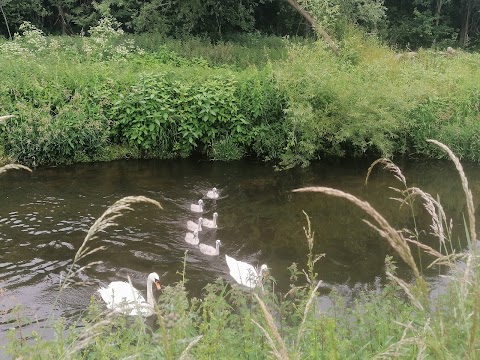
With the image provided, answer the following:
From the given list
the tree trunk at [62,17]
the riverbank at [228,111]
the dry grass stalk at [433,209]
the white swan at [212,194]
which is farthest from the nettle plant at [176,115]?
the tree trunk at [62,17]

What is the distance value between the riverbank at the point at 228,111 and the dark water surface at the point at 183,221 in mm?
492

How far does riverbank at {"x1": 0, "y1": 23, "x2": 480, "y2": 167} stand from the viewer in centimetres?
1123

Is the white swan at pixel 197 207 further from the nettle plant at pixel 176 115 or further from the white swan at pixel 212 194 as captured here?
the nettle plant at pixel 176 115

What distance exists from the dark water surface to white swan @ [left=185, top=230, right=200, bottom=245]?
0.35 ft

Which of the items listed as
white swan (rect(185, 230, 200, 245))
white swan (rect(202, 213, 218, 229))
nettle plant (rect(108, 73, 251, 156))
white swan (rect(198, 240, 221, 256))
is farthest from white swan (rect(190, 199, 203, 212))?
nettle plant (rect(108, 73, 251, 156))

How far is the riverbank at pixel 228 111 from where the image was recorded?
11234 mm

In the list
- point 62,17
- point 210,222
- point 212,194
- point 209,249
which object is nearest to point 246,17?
point 62,17

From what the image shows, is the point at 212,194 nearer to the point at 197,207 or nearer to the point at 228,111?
the point at 197,207

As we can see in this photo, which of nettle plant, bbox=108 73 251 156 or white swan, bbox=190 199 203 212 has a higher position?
nettle plant, bbox=108 73 251 156

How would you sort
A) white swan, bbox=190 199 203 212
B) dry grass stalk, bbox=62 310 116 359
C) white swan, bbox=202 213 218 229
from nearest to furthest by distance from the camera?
dry grass stalk, bbox=62 310 116 359
white swan, bbox=202 213 218 229
white swan, bbox=190 199 203 212

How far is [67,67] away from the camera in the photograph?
12.5 m

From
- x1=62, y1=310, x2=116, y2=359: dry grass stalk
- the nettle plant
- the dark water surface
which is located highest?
x1=62, y1=310, x2=116, y2=359: dry grass stalk

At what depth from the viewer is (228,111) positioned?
39.8ft

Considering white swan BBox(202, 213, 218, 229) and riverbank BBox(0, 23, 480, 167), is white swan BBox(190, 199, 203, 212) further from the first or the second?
riverbank BBox(0, 23, 480, 167)
